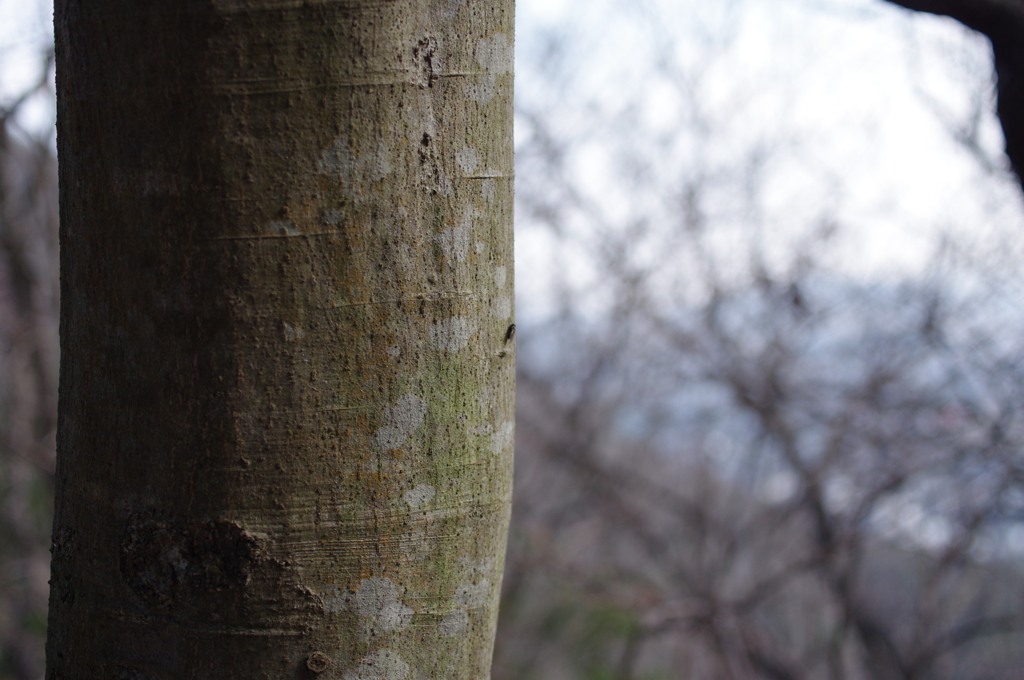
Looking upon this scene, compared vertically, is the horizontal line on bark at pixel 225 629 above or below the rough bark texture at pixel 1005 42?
below

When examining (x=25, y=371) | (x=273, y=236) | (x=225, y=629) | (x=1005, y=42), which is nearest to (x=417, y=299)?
(x=273, y=236)

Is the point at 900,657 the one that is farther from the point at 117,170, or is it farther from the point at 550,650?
the point at 117,170

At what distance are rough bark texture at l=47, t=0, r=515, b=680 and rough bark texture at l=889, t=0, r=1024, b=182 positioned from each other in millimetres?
888

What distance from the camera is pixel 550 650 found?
20.3ft

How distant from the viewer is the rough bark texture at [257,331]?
0.72 metres

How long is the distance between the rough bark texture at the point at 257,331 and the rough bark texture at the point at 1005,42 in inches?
35.0

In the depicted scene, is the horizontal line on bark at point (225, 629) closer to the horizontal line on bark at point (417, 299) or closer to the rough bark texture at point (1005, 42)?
the horizontal line on bark at point (417, 299)

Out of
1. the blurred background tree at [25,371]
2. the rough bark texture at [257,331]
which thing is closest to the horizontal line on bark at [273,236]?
the rough bark texture at [257,331]

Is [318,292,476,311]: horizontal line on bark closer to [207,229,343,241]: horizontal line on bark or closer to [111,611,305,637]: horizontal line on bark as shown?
[207,229,343,241]: horizontal line on bark

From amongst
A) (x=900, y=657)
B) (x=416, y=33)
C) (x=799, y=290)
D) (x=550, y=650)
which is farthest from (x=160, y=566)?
(x=550, y=650)

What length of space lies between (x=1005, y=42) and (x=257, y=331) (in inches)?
49.3

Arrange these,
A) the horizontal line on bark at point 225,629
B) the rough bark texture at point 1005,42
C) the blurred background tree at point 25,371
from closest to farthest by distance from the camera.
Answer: the horizontal line on bark at point 225,629 → the rough bark texture at point 1005,42 → the blurred background tree at point 25,371

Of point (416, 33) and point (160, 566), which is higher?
point (416, 33)

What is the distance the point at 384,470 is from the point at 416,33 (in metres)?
0.42
